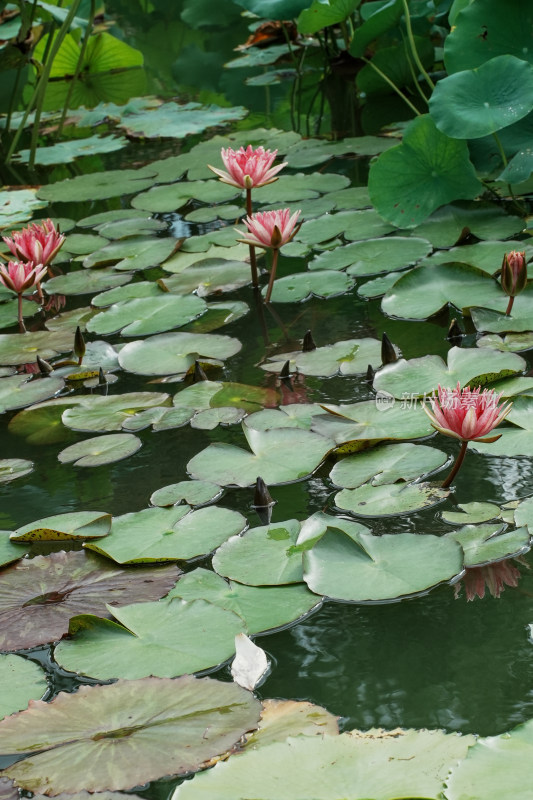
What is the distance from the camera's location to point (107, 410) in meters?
1.95

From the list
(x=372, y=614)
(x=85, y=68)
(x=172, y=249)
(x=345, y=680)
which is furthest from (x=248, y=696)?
(x=85, y=68)

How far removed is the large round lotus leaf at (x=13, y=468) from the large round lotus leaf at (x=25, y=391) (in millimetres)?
250

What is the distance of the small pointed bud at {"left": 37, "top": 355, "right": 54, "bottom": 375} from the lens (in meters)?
2.15

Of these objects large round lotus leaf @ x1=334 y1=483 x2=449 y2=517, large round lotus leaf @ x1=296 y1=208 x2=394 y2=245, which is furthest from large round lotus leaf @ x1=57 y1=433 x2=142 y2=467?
large round lotus leaf @ x1=296 y1=208 x2=394 y2=245

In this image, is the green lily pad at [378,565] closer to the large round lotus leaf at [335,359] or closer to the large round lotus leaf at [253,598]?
the large round lotus leaf at [253,598]

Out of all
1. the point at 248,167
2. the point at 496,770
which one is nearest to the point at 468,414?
the point at 496,770

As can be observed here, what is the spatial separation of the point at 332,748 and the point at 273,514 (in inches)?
22.8

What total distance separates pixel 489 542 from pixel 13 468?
0.97 metres

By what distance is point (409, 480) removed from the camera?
154cm

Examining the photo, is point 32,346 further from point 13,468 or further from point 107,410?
point 13,468

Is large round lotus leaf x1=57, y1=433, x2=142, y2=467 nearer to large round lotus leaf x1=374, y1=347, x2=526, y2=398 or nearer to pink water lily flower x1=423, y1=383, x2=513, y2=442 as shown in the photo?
large round lotus leaf x1=374, y1=347, x2=526, y2=398

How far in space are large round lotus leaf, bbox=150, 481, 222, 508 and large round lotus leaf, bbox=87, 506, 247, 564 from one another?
3 cm

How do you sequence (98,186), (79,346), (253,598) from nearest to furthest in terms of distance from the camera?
1. (253,598)
2. (79,346)
3. (98,186)

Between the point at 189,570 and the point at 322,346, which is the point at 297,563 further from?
the point at 322,346
